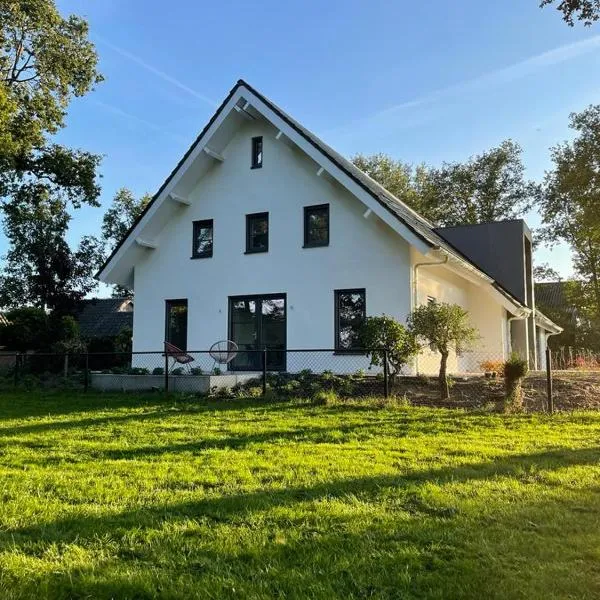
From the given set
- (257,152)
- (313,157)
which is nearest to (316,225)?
(313,157)

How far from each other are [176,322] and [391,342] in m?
8.59

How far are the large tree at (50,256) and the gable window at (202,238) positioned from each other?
8.95 m

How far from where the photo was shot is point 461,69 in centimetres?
1305

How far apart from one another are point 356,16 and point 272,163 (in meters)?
5.52

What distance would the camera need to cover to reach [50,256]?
26.6 m

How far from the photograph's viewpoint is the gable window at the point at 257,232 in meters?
16.5

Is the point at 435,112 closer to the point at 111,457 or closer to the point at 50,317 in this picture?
the point at 111,457

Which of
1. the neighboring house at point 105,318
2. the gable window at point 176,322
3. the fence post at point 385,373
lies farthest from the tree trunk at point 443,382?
the neighboring house at point 105,318

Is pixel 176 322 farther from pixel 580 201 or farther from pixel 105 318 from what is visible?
pixel 580 201

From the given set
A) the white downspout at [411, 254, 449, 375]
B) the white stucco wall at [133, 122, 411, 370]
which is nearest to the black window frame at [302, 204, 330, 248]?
the white stucco wall at [133, 122, 411, 370]

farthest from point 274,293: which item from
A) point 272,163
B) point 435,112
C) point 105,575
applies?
point 105,575

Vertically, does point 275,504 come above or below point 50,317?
below

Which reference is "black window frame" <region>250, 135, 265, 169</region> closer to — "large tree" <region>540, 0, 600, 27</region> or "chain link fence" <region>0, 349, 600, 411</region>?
"chain link fence" <region>0, 349, 600, 411</region>

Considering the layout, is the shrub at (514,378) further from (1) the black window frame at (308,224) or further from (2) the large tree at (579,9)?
(1) the black window frame at (308,224)
